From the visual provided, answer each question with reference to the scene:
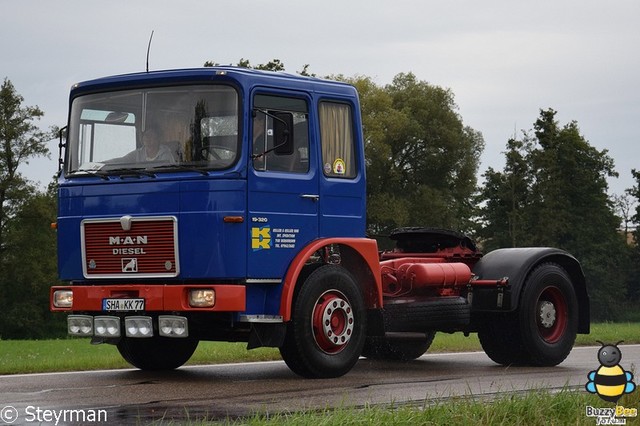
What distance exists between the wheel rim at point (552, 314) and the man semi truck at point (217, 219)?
2.53m

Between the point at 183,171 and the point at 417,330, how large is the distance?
3.66 metres

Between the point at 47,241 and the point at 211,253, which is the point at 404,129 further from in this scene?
the point at 211,253

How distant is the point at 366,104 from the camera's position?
67188 millimetres

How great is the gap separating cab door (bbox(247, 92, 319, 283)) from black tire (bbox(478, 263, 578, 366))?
10.8ft

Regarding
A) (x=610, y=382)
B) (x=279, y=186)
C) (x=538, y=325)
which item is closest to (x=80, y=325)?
(x=279, y=186)

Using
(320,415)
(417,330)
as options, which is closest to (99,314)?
(417,330)

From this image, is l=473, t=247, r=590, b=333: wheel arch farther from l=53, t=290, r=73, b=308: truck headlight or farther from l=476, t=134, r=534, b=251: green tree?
A: l=476, t=134, r=534, b=251: green tree

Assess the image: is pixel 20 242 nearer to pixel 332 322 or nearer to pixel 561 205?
pixel 561 205
